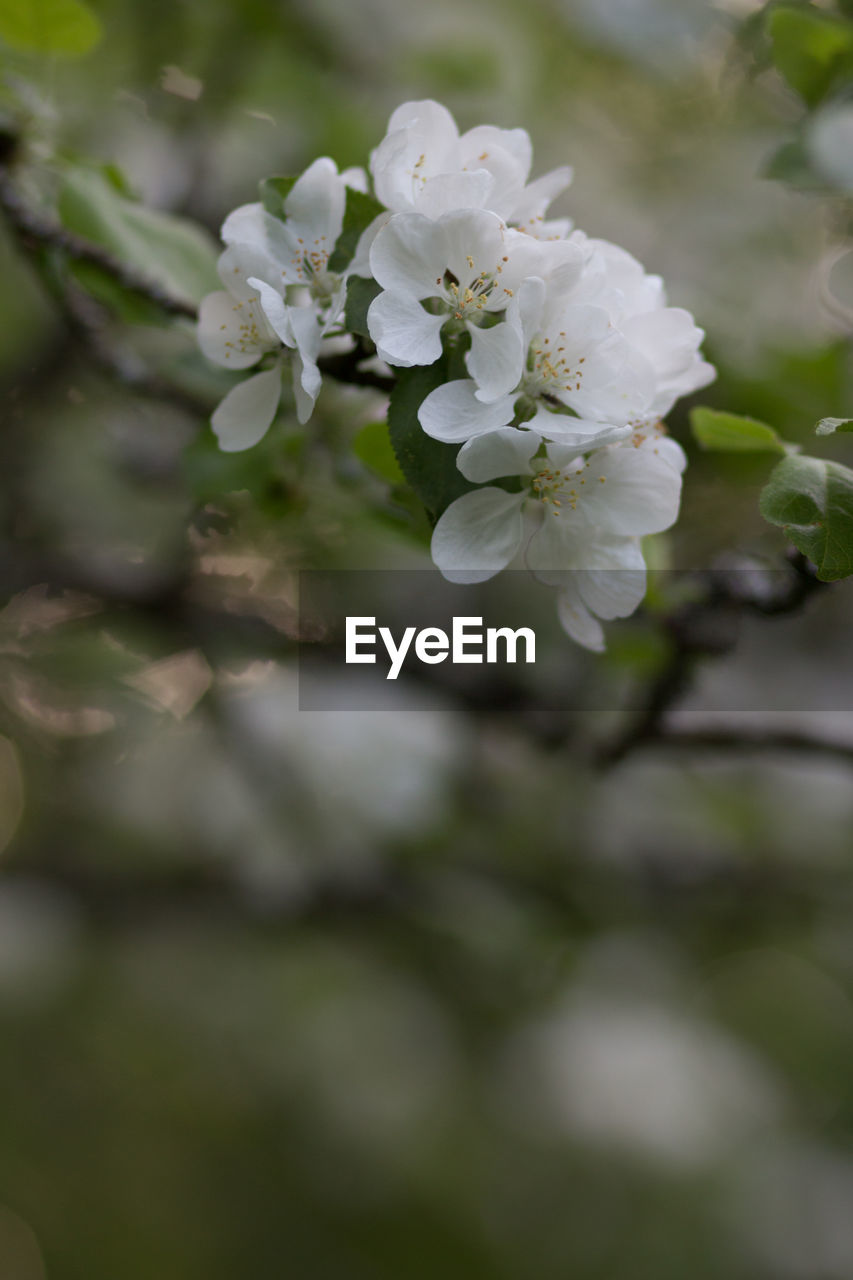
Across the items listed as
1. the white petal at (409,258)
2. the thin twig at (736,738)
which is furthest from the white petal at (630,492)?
the thin twig at (736,738)

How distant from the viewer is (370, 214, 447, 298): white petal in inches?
17.0

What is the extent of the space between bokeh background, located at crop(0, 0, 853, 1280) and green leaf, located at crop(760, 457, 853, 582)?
302mm

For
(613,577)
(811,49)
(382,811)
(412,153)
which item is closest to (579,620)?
(613,577)

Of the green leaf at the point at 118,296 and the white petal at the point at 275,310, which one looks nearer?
the white petal at the point at 275,310

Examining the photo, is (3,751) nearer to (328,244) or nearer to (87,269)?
(87,269)

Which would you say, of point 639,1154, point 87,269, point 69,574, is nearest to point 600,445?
point 87,269

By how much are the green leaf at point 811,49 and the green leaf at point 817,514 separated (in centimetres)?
41

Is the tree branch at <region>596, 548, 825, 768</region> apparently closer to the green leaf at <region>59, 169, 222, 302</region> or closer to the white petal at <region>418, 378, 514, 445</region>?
the white petal at <region>418, 378, 514, 445</region>

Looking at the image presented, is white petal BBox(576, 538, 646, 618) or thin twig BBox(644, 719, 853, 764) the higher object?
white petal BBox(576, 538, 646, 618)

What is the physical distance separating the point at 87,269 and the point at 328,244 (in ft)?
0.76

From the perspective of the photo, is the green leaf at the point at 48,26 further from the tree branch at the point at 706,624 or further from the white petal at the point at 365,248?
the tree branch at the point at 706,624

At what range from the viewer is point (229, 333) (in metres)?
0.53

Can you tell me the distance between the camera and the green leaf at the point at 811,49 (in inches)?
26.8

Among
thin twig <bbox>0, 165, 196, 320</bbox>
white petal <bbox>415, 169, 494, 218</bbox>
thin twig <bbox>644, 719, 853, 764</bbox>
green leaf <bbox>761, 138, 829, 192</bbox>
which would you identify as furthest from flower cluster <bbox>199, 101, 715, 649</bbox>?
thin twig <bbox>644, 719, 853, 764</bbox>
